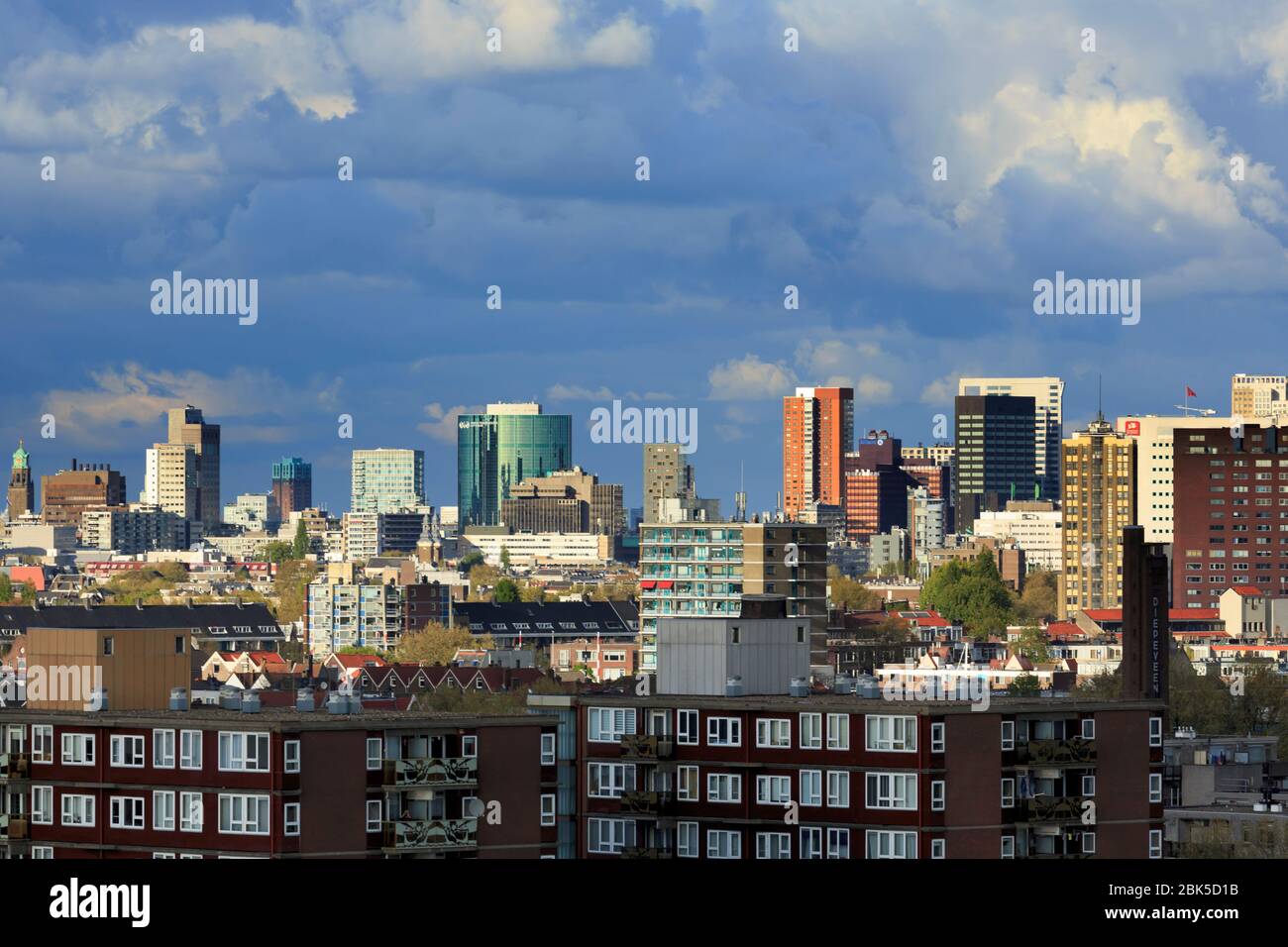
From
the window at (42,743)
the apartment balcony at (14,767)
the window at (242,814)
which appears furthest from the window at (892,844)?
the apartment balcony at (14,767)

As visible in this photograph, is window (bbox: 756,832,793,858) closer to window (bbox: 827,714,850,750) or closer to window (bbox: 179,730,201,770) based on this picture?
window (bbox: 827,714,850,750)

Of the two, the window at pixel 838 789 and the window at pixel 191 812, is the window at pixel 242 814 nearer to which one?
the window at pixel 191 812

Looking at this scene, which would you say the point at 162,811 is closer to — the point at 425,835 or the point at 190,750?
the point at 190,750

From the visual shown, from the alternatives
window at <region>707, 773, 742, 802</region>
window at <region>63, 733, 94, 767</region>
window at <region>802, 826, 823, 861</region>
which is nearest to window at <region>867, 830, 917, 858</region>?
window at <region>802, 826, 823, 861</region>

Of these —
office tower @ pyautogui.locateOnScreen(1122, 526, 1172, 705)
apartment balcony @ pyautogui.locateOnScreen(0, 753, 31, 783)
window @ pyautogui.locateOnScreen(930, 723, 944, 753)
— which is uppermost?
window @ pyautogui.locateOnScreen(930, 723, 944, 753)
